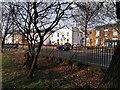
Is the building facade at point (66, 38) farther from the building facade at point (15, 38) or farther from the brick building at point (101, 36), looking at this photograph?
the building facade at point (15, 38)

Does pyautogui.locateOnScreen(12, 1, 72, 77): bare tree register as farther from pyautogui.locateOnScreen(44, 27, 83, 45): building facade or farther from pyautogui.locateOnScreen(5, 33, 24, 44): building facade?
pyautogui.locateOnScreen(44, 27, 83, 45): building facade

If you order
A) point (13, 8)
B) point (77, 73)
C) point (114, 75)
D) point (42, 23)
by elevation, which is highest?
point (13, 8)

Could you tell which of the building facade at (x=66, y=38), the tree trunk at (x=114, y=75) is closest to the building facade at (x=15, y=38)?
the building facade at (x=66, y=38)

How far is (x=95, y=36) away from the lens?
241ft

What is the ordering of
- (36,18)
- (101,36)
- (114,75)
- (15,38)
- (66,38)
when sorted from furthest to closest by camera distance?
1. (15,38)
2. (66,38)
3. (101,36)
4. (36,18)
5. (114,75)

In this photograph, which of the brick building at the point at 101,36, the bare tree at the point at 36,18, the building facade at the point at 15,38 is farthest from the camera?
the brick building at the point at 101,36

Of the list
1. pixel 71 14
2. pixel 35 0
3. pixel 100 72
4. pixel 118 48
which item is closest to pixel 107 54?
pixel 100 72

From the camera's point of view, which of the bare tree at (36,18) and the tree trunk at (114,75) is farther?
the bare tree at (36,18)

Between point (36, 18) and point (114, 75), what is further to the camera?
point (36, 18)

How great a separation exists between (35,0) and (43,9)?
6.56 feet

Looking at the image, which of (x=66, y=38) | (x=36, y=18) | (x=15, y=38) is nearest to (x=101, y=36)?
(x=66, y=38)

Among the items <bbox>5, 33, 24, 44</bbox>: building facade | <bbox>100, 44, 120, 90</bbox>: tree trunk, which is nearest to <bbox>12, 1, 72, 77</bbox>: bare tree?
<bbox>100, 44, 120, 90</bbox>: tree trunk

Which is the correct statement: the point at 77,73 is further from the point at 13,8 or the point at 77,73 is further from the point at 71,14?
the point at 13,8

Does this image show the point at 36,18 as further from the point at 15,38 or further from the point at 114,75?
the point at 15,38
